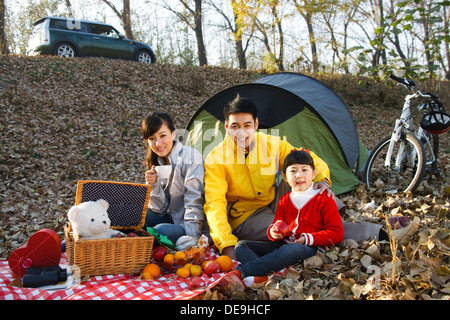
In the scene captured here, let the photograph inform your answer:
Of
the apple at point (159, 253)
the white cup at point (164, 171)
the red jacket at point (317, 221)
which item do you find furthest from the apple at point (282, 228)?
the white cup at point (164, 171)

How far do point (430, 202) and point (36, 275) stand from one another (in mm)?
3685

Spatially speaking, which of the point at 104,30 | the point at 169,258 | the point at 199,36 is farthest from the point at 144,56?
the point at 169,258

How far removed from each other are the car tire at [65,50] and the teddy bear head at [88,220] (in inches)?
358

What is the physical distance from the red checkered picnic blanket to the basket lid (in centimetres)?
55

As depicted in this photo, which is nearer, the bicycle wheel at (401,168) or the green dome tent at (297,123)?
the bicycle wheel at (401,168)

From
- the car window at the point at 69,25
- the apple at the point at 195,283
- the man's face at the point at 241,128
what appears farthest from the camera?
the car window at the point at 69,25

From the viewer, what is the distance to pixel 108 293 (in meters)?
2.22

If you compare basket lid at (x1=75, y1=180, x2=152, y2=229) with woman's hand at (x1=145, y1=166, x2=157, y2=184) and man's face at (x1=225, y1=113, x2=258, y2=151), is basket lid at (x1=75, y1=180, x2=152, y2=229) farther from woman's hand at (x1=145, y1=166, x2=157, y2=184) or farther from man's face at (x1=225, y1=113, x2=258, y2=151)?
man's face at (x1=225, y1=113, x2=258, y2=151)

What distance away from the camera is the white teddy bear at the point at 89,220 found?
250 cm

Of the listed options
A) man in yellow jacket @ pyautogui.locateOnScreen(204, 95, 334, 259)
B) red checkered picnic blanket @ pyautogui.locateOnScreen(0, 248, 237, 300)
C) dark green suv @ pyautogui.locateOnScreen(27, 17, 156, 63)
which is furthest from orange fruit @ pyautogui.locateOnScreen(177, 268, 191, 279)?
dark green suv @ pyautogui.locateOnScreen(27, 17, 156, 63)

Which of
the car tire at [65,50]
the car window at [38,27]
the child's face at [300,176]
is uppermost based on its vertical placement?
the car window at [38,27]

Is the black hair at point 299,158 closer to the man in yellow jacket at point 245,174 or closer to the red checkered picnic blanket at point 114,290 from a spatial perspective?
the man in yellow jacket at point 245,174
